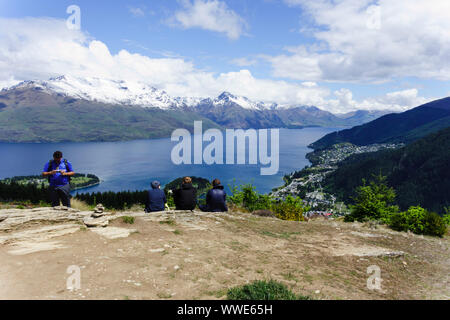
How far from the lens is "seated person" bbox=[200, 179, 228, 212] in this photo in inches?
631

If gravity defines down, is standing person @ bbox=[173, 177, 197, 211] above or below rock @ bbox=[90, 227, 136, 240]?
above

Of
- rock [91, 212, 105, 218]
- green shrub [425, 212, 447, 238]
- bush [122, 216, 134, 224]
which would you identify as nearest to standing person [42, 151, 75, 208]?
rock [91, 212, 105, 218]

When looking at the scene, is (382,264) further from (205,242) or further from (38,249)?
(38,249)

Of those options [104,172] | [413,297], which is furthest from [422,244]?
[104,172]

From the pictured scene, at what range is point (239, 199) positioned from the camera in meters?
29.4

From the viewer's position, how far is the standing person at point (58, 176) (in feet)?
40.8

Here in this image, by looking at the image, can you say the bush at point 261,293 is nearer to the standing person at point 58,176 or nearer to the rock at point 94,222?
the rock at point 94,222

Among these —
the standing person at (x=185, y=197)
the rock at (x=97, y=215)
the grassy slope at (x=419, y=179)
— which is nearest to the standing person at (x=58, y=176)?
the rock at (x=97, y=215)

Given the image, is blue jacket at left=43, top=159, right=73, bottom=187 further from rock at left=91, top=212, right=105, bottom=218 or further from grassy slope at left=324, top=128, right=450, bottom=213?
grassy slope at left=324, top=128, right=450, bottom=213

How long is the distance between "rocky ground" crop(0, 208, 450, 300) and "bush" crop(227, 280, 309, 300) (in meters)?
0.39

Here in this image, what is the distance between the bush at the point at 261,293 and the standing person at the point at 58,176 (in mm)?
10548

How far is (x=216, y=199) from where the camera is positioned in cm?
1617
